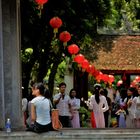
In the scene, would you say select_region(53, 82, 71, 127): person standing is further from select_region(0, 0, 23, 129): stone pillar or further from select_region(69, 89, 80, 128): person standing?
select_region(0, 0, 23, 129): stone pillar

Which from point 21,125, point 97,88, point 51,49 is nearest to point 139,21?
point 51,49

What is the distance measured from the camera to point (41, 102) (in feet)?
32.3

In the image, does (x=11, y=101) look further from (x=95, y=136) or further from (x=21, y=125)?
(x=95, y=136)

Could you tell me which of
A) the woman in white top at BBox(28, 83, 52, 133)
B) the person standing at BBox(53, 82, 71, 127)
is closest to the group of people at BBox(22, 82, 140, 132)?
the person standing at BBox(53, 82, 71, 127)

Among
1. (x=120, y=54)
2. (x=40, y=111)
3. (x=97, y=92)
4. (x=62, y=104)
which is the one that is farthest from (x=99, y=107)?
(x=120, y=54)

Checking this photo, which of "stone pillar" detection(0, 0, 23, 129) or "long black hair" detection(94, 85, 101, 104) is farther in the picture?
"long black hair" detection(94, 85, 101, 104)

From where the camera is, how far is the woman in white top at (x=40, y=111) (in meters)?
9.87

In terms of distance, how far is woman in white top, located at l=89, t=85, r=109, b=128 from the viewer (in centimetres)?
1410

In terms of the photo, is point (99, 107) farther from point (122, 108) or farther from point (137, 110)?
point (137, 110)

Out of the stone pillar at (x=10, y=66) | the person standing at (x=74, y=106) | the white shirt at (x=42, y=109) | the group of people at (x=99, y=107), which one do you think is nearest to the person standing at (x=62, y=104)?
the group of people at (x=99, y=107)

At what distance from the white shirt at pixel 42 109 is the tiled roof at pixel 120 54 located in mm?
18219

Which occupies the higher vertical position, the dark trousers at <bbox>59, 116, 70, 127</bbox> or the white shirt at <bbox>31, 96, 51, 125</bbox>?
the white shirt at <bbox>31, 96, 51, 125</bbox>

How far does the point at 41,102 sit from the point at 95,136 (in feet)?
3.70

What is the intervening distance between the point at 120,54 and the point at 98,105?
15741mm
